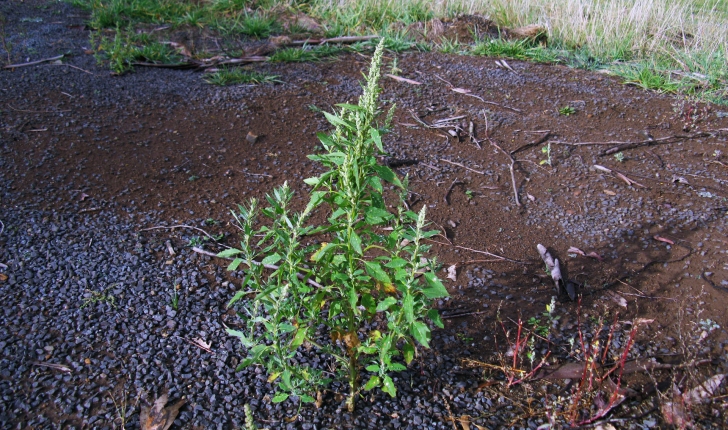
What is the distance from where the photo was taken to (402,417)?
209 cm

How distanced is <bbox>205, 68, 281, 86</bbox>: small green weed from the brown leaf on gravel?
10.0 feet

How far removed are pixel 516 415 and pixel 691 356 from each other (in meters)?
0.84

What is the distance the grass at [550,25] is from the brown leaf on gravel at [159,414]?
145 inches

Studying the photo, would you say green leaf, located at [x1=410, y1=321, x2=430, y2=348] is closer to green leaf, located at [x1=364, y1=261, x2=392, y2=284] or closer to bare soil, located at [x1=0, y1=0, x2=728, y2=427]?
green leaf, located at [x1=364, y1=261, x2=392, y2=284]

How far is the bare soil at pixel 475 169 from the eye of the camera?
110 inches

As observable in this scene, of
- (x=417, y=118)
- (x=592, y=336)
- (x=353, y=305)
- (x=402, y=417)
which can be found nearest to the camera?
(x=353, y=305)

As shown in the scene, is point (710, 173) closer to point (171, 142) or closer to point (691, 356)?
point (691, 356)

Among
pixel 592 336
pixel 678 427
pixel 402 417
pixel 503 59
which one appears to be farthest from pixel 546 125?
pixel 402 417

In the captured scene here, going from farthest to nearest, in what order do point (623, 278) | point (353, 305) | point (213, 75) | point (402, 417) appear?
point (213, 75) → point (623, 278) → point (402, 417) → point (353, 305)

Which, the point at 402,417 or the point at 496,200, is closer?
the point at 402,417

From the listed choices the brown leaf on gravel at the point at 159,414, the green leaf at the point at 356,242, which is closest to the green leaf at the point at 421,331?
the green leaf at the point at 356,242

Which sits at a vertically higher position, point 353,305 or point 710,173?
point 353,305

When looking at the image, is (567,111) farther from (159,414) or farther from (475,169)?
(159,414)

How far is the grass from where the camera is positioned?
5.31 m
